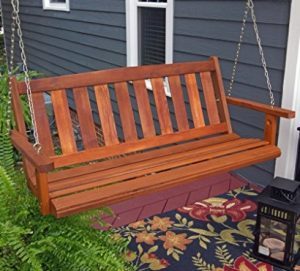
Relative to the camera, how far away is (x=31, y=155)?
5.87 ft

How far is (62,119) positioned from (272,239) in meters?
1.33

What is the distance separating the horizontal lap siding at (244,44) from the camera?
2920 millimetres

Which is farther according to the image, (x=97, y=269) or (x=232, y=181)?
(x=232, y=181)

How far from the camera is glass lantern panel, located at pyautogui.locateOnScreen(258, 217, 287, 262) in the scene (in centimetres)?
223

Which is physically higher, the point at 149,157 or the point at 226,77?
the point at 226,77

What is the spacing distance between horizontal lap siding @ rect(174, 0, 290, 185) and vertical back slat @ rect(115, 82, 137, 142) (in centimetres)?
111

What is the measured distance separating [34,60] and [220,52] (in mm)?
5447

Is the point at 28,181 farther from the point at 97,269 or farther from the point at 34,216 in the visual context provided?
the point at 97,269

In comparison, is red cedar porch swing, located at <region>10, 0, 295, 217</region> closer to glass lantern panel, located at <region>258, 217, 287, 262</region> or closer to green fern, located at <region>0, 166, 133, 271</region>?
green fern, located at <region>0, 166, 133, 271</region>

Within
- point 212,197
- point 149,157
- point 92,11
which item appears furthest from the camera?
point 92,11

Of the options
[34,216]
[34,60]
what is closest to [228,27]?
[34,216]

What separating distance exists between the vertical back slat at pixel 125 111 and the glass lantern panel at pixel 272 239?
904 millimetres

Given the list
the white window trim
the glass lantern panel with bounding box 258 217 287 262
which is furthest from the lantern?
the white window trim

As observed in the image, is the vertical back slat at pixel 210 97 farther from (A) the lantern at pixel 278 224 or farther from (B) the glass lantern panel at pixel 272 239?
(B) the glass lantern panel at pixel 272 239
